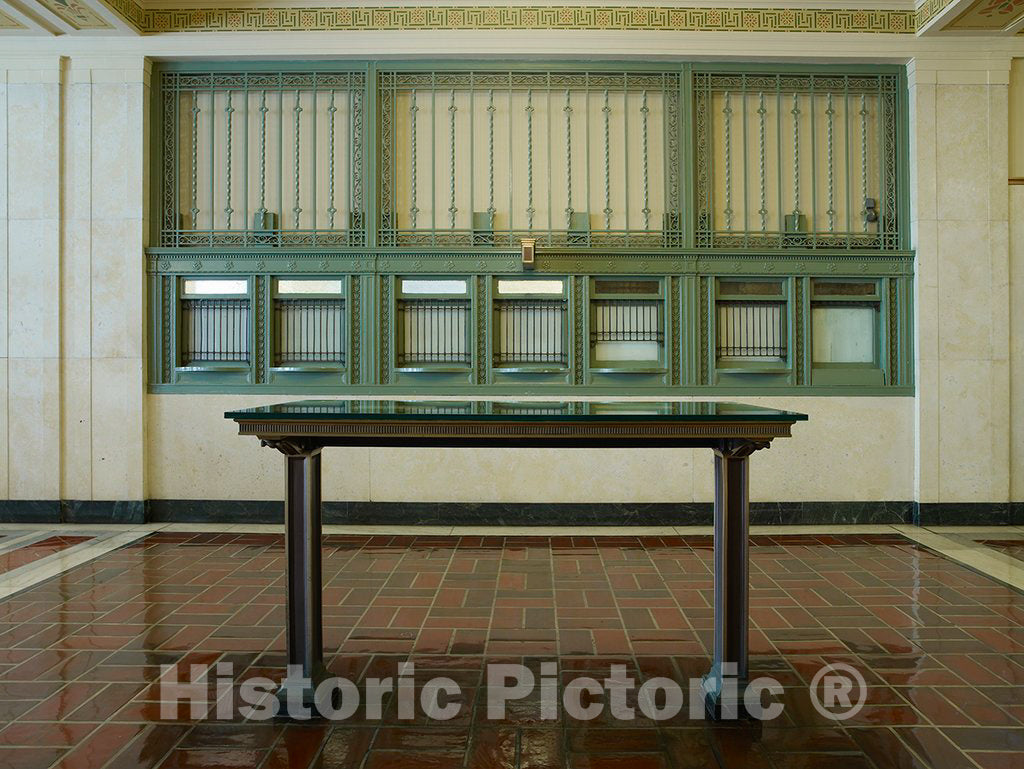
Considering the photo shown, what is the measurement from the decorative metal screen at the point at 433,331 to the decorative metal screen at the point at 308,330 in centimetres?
48

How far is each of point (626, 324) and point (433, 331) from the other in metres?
1.41

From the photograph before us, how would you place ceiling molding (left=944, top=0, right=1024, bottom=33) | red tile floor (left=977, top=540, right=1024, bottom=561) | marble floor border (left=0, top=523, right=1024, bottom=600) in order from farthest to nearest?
ceiling molding (left=944, top=0, right=1024, bottom=33) → marble floor border (left=0, top=523, right=1024, bottom=600) → red tile floor (left=977, top=540, right=1024, bottom=561)

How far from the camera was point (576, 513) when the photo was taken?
5289mm

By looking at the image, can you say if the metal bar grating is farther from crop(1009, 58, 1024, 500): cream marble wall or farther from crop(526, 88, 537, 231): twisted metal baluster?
crop(1009, 58, 1024, 500): cream marble wall

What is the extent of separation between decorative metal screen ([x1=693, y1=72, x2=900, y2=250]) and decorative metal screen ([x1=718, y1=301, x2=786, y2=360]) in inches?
17.5

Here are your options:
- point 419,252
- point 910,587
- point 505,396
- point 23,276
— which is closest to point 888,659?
point 910,587

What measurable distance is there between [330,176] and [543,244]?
164 centimetres

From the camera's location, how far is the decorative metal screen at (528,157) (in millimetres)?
5418

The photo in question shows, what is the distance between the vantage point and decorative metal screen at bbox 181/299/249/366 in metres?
Result: 5.46

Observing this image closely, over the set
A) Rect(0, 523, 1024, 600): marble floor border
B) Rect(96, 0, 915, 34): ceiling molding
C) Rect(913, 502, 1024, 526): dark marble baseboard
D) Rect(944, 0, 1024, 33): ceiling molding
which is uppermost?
Rect(96, 0, 915, 34): ceiling molding

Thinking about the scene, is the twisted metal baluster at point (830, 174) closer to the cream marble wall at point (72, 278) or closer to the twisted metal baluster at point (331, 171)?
the twisted metal baluster at point (331, 171)

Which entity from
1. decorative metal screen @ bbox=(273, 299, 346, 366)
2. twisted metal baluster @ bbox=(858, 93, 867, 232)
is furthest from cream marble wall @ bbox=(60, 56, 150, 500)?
twisted metal baluster @ bbox=(858, 93, 867, 232)

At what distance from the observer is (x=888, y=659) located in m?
2.85

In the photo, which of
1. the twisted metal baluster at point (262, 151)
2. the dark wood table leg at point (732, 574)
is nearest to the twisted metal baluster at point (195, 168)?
the twisted metal baluster at point (262, 151)
